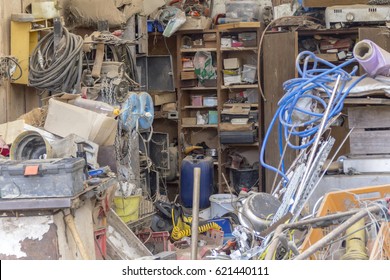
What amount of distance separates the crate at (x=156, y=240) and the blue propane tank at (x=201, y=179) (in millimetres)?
2426

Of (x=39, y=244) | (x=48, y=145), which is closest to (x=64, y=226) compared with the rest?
(x=39, y=244)

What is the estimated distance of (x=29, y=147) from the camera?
5449 mm

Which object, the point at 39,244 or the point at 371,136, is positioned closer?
the point at 39,244

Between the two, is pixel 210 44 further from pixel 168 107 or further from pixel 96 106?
pixel 96 106

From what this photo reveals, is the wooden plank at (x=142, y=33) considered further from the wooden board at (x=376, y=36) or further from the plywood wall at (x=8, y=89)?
the wooden board at (x=376, y=36)

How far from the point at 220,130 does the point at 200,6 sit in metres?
1.82

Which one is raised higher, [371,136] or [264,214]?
[371,136]

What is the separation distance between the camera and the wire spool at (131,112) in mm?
6781

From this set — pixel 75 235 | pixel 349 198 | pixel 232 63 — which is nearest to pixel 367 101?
pixel 349 198

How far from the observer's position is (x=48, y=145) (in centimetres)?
527

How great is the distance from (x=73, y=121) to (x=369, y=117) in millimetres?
2237

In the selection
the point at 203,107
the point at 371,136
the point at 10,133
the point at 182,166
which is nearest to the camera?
the point at 371,136

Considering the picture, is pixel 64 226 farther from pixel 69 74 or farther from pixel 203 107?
pixel 203 107

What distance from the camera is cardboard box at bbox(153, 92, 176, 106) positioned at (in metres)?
9.62
